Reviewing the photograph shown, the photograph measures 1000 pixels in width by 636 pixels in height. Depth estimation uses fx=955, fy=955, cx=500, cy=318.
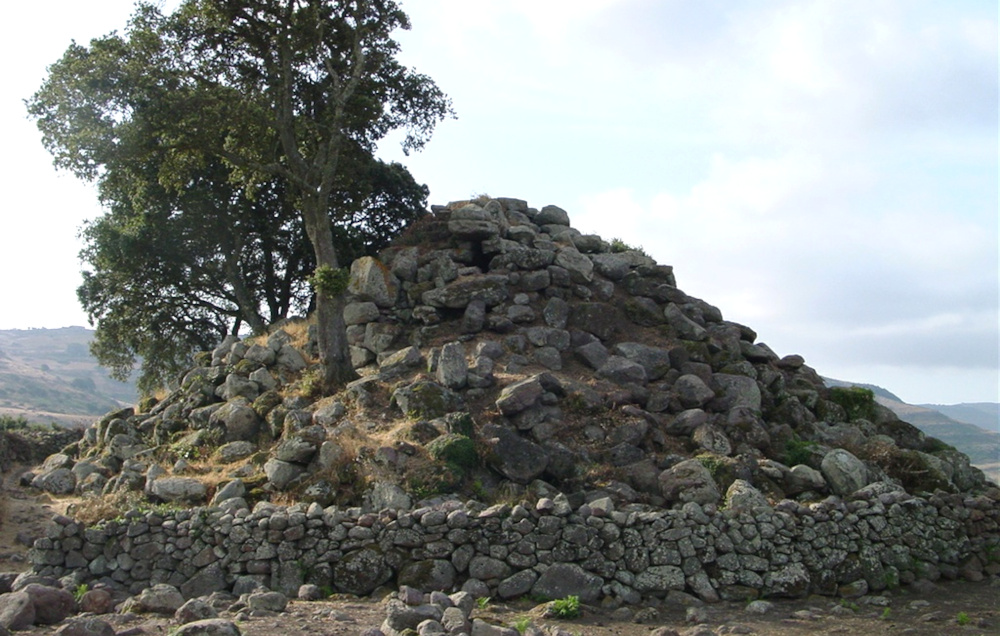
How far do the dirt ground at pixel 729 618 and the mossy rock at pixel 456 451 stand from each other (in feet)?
10.5

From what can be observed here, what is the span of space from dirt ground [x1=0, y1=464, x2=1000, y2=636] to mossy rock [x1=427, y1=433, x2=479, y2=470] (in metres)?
3.19

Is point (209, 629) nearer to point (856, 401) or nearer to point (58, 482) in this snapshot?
point (58, 482)

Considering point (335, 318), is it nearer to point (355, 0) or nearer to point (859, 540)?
point (355, 0)

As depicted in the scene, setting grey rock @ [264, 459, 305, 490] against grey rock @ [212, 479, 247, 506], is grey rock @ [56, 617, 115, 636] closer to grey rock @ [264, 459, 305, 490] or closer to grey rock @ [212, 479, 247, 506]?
grey rock @ [212, 479, 247, 506]

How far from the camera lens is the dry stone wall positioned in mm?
13922

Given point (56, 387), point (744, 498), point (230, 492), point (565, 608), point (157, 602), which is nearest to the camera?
point (157, 602)

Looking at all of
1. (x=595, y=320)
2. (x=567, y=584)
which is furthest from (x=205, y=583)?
(x=595, y=320)

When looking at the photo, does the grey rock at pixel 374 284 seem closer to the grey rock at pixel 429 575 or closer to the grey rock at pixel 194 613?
the grey rock at pixel 429 575

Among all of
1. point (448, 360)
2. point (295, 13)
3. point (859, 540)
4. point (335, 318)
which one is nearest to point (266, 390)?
point (335, 318)

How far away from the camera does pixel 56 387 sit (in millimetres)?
139250

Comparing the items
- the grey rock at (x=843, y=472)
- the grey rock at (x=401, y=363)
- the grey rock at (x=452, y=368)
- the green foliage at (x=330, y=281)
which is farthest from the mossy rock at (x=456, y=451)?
the grey rock at (x=843, y=472)

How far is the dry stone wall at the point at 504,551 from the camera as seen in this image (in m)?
13.9

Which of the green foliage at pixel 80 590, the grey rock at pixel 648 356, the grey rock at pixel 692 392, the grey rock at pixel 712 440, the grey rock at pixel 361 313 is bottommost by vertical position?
the green foliage at pixel 80 590

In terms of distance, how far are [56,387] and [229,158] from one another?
432ft
